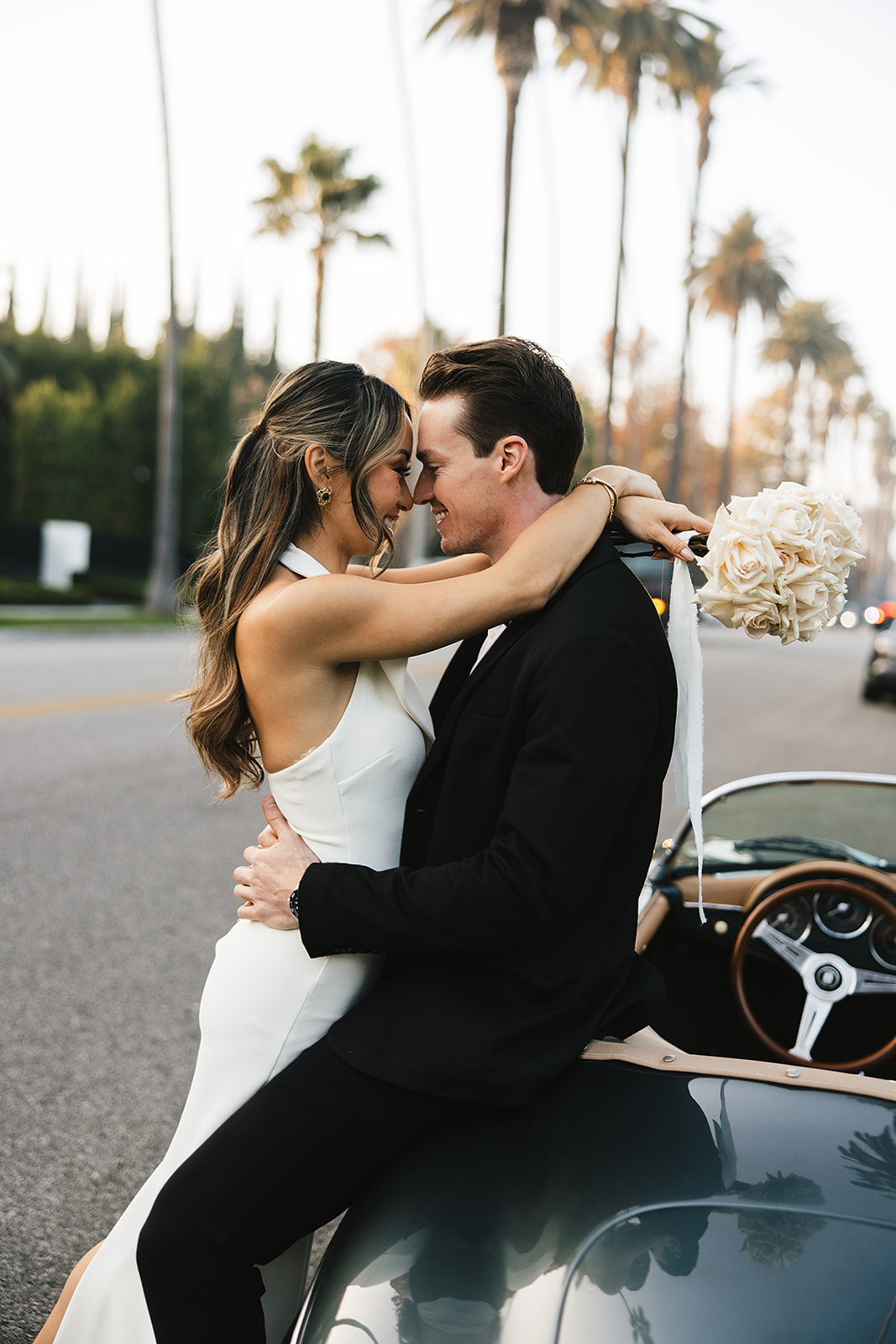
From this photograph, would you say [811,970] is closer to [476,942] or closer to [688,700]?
[688,700]

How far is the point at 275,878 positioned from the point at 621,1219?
838mm

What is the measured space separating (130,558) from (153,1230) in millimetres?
37668

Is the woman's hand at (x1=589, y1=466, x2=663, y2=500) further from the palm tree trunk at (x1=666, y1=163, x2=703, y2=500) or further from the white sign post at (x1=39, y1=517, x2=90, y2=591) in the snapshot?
the palm tree trunk at (x1=666, y1=163, x2=703, y2=500)

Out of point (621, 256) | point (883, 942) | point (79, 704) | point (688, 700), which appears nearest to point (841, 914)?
point (883, 942)

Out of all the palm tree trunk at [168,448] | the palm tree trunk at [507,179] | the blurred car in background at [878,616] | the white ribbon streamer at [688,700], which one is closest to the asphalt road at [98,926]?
the white ribbon streamer at [688,700]

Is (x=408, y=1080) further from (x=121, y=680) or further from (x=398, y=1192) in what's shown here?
(x=121, y=680)

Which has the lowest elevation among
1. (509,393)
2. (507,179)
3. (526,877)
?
(526,877)

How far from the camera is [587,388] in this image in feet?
219

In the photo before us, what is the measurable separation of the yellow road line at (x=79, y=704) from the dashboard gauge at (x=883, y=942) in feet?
27.4

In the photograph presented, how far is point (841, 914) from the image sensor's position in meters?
3.10

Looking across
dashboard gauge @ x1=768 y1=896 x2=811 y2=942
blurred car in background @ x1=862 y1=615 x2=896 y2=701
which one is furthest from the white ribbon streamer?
blurred car in background @ x1=862 y1=615 x2=896 y2=701

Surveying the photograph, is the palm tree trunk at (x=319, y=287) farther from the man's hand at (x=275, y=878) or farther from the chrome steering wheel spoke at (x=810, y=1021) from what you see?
the man's hand at (x=275, y=878)

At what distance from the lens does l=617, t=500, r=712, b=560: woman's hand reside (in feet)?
7.17

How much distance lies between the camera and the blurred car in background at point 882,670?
18328mm
